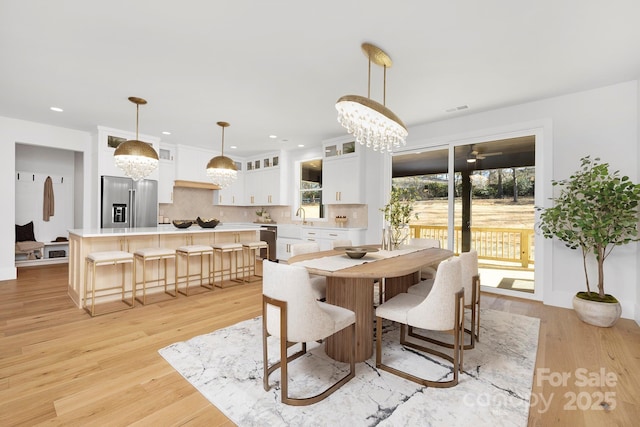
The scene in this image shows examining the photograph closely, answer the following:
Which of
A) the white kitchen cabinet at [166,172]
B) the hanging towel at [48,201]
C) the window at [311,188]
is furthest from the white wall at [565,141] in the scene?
the window at [311,188]

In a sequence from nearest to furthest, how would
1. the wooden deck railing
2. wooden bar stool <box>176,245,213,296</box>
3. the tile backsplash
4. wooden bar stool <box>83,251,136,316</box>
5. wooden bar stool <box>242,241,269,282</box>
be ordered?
wooden bar stool <box>83,251,136,316</box>, wooden bar stool <box>176,245,213,296</box>, wooden bar stool <box>242,241,269,282</box>, the wooden deck railing, the tile backsplash

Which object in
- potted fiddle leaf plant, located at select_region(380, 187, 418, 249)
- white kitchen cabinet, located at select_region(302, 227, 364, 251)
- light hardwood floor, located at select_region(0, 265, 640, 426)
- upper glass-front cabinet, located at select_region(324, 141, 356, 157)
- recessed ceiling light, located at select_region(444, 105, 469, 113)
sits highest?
recessed ceiling light, located at select_region(444, 105, 469, 113)

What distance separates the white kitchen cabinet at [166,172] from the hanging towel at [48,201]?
93.4 inches

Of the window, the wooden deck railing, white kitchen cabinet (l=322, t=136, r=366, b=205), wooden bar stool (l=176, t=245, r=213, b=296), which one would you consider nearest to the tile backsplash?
the window

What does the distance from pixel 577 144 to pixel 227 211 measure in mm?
7066

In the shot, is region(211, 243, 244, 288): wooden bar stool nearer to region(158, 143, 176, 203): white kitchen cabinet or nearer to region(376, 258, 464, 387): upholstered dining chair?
region(158, 143, 176, 203): white kitchen cabinet

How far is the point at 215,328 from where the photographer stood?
2.93 meters

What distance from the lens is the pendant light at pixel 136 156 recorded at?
3652mm

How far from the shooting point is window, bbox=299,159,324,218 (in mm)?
6613

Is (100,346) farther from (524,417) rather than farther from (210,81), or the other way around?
(524,417)

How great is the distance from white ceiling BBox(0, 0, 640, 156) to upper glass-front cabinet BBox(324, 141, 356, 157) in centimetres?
130

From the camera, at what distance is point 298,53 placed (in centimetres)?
273

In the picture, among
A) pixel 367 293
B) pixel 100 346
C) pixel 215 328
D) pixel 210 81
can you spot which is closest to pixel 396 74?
pixel 210 81

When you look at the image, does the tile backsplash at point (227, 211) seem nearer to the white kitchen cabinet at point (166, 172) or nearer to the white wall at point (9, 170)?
the white kitchen cabinet at point (166, 172)
